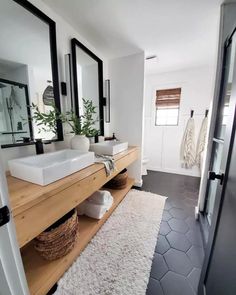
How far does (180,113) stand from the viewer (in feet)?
10.6

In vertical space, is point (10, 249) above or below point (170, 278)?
above

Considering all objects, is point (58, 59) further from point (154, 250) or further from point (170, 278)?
point (170, 278)

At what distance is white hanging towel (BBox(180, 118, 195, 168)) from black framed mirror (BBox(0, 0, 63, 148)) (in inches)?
103

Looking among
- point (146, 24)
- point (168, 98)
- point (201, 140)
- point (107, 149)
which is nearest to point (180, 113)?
point (168, 98)

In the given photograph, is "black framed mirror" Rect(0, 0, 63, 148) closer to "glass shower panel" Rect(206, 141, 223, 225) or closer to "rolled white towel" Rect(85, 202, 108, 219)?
"rolled white towel" Rect(85, 202, 108, 219)

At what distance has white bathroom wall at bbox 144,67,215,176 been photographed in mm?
2975

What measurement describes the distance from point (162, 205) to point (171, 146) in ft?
5.56

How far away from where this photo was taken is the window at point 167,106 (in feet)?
10.7

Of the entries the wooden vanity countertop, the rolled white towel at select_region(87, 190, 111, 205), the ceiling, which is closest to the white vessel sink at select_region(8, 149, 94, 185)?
the wooden vanity countertop

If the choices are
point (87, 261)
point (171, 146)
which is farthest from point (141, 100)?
point (87, 261)

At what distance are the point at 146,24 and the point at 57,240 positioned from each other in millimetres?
2320

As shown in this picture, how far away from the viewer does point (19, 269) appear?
0.58 m

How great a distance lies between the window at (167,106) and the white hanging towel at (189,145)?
37 centimetres

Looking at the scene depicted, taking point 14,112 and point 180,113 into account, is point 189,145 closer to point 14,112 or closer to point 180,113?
point 180,113
